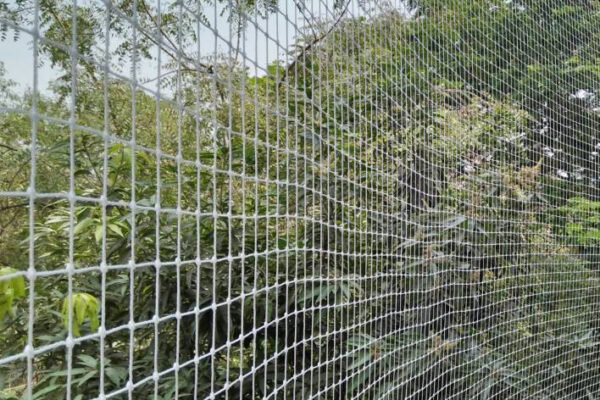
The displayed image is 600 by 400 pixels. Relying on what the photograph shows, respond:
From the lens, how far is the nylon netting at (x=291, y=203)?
960mm

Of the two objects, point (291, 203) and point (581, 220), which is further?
point (581, 220)

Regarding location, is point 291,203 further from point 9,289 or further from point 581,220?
point 581,220

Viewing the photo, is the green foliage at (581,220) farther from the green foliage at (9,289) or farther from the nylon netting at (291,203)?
the green foliage at (9,289)

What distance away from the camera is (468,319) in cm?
192

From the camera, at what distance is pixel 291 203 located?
4.21 feet

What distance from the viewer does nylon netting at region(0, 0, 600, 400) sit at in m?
0.96

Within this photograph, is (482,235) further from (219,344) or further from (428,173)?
(219,344)

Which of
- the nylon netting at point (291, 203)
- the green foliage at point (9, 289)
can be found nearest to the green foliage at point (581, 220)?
the nylon netting at point (291, 203)

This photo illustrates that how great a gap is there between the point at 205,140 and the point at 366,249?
50cm

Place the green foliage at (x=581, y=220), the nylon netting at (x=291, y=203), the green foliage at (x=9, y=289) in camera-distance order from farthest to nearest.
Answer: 1. the green foliage at (x=581, y=220)
2. the nylon netting at (x=291, y=203)
3. the green foliage at (x=9, y=289)

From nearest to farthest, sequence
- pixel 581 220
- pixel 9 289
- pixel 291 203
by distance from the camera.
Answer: pixel 9 289, pixel 291 203, pixel 581 220

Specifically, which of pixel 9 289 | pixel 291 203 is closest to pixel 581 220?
pixel 291 203

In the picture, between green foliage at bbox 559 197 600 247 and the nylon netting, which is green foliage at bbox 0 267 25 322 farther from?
green foliage at bbox 559 197 600 247

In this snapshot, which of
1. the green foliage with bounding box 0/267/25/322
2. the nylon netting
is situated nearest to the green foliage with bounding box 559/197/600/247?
the nylon netting
